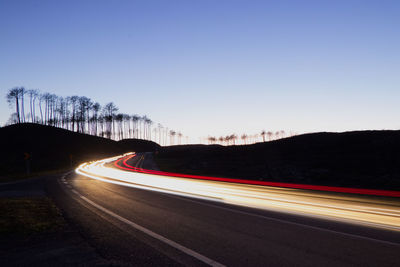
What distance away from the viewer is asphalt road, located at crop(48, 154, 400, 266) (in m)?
5.07

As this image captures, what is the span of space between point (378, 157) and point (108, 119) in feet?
365

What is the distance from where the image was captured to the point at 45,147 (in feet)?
301

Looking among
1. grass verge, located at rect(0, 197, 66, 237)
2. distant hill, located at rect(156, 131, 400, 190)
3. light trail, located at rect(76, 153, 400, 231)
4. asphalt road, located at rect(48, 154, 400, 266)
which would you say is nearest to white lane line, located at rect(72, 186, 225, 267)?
asphalt road, located at rect(48, 154, 400, 266)

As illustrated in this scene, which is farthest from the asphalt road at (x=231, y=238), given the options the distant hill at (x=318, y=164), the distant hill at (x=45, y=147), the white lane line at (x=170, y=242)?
the distant hill at (x=45, y=147)

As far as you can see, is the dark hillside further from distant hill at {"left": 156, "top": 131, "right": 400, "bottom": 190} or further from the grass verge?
the grass verge

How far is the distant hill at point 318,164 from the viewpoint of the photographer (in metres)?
35.6

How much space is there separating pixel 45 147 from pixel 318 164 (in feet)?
264

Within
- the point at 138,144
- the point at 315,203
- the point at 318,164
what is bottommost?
the point at 318,164

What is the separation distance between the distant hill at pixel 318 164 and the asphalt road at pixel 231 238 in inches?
889

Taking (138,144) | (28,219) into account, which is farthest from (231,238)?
(138,144)

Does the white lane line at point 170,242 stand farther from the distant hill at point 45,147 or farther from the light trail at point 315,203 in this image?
Result: the distant hill at point 45,147

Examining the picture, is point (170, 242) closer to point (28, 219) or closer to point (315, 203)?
point (28, 219)

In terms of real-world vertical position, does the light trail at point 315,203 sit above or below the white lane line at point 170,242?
below

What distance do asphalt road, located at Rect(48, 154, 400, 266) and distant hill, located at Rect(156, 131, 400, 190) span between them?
22570 millimetres
